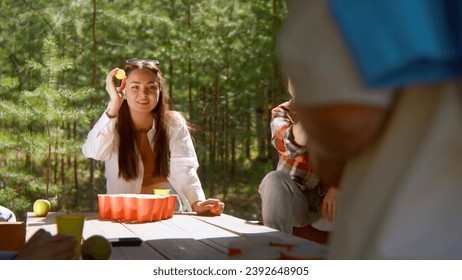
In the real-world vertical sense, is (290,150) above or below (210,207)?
above

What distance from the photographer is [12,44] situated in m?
6.86

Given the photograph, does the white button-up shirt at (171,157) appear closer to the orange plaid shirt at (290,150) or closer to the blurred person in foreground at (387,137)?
the orange plaid shirt at (290,150)

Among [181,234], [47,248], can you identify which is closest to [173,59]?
[181,234]

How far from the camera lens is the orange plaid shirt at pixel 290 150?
9.07 feet

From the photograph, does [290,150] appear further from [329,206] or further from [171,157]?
[171,157]

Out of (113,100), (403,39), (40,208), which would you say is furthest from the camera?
(113,100)

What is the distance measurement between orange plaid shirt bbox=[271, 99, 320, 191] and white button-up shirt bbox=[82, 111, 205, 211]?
0.36 m

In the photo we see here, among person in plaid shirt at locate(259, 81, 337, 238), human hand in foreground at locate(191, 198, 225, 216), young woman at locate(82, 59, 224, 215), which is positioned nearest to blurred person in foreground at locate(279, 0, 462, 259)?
human hand in foreground at locate(191, 198, 225, 216)

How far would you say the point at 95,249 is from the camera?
143 centimetres

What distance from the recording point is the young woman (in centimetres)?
290

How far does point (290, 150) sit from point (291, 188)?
15cm

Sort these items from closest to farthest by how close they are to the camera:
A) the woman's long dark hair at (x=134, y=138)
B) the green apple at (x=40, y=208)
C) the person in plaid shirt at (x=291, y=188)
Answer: the green apple at (x=40, y=208) < the person in plaid shirt at (x=291, y=188) < the woman's long dark hair at (x=134, y=138)

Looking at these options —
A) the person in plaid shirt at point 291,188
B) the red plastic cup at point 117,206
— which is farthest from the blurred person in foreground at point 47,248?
the person in plaid shirt at point 291,188
